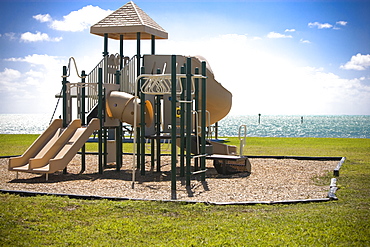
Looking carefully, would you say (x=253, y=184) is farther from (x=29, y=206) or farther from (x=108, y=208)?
(x=29, y=206)

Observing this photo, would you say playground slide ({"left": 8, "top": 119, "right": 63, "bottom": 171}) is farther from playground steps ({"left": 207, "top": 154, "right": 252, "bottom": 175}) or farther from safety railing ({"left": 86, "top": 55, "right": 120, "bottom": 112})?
playground steps ({"left": 207, "top": 154, "right": 252, "bottom": 175})

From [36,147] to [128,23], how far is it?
539 centimetres

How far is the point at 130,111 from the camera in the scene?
14.6m

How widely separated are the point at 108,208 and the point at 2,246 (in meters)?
2.53

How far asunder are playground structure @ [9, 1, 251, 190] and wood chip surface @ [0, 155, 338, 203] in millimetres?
456

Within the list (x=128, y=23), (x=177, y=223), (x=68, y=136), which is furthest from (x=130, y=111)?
(x=177, y=223)

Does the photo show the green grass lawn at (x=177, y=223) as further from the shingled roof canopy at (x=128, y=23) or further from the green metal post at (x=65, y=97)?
the shingled roof canopy at (x=128, y=23)

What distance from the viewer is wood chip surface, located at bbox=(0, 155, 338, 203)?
34.7 feet

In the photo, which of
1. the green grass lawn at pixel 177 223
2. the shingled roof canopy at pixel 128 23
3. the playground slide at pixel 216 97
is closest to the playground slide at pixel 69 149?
the green grass lawn at pixel 177 223

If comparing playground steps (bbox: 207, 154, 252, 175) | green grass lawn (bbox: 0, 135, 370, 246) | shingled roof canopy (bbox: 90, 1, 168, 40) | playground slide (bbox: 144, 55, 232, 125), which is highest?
shingled roof canopy (bbox: 90, 1, 168, 40)

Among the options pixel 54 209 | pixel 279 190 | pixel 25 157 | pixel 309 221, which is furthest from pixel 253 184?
pixel 25 157

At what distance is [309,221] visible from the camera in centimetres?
759

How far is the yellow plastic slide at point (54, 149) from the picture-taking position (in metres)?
13.0

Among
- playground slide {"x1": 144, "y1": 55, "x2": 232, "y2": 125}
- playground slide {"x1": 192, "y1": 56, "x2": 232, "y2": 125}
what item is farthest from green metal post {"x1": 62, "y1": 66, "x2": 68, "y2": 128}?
playground slide {"x1": 192, "y1": 56, "x2": 232, "y2": 125}
